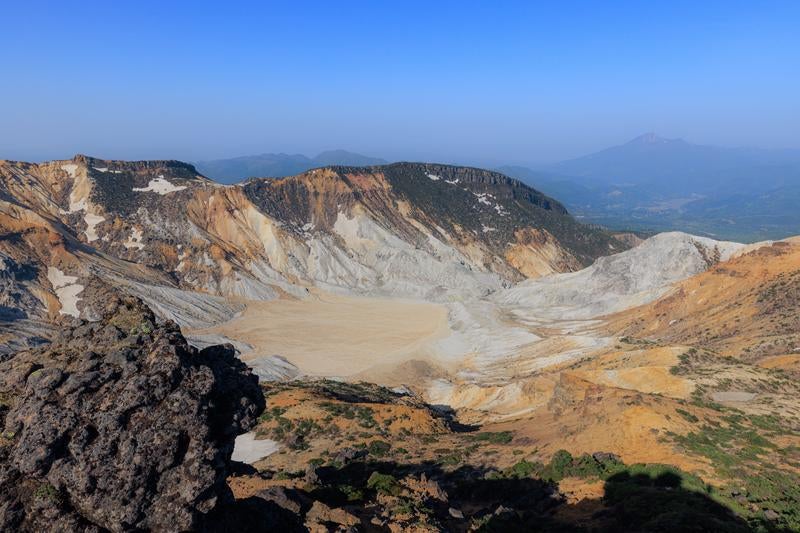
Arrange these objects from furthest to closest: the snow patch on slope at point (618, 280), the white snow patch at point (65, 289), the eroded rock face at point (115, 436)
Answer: the snow patch on slope at point (618, 280) → the white snow patch at point (65, 289) → the eroded rock face at point (115, 436)

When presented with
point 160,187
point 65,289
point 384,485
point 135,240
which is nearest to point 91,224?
point 135,240

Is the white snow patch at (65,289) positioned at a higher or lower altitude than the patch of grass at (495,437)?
higher

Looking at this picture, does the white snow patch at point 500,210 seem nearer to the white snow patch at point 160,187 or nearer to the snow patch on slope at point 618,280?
the snow patch on slope at point 618,280

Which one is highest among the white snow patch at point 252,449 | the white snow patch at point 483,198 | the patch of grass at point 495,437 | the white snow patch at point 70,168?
the white snow patch at point 70,168

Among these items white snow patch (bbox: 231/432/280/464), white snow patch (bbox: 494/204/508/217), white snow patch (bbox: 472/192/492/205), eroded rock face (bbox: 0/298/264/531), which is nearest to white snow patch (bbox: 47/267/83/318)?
white snow patch (bbox: 231/432/280/464)

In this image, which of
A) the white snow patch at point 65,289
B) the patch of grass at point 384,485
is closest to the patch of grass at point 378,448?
the patch of grass at point 384,485

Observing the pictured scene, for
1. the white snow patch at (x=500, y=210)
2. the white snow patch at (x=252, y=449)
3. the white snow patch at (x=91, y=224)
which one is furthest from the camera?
the white snow patch at (x=500, y=210)

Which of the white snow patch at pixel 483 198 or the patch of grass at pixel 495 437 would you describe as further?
the white snow patch at pixel 483 198
